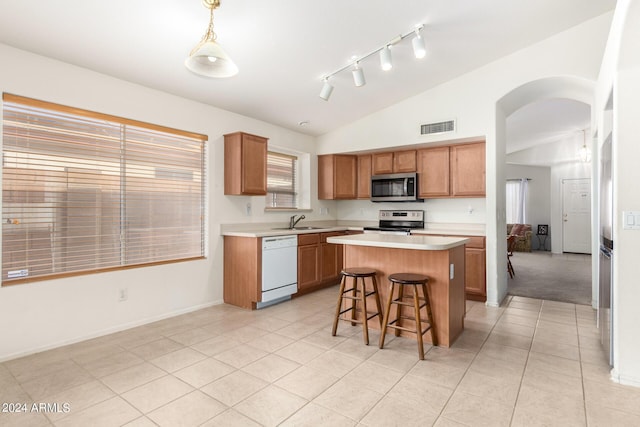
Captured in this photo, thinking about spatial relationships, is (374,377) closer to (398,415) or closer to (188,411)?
(398,415)

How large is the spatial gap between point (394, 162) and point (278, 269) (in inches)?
97.8

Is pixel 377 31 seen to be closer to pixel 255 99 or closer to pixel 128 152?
pixel 255 99

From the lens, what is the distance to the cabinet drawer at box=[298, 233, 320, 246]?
466 cm

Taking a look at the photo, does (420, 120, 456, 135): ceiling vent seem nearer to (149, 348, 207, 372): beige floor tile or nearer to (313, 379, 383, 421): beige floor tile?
(313, 379, 383, 421): beige floor tile

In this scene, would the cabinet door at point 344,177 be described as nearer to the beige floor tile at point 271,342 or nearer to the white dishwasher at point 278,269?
the white dishwasher at point 278,269

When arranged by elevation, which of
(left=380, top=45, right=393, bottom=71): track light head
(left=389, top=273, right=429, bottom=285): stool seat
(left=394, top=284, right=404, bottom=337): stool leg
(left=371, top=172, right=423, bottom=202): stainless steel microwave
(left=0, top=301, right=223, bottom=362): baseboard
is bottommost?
(left=0, top=301, right=223, bottom=362): baseboard

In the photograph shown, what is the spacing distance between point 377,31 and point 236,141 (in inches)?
80.4

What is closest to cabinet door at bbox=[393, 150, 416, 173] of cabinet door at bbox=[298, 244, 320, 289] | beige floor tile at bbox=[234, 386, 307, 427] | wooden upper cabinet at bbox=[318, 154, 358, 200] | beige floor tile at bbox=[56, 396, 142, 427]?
wooden upper cabinet at bbox=[318, 154, 358, 200]

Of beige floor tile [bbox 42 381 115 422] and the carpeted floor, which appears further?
the carpeted floor

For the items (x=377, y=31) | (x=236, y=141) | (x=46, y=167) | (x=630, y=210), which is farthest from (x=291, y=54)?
(x=630, y=210)

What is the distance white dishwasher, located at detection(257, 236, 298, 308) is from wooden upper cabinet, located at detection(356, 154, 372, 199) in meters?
1.68

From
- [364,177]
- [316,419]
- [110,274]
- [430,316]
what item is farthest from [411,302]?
[364,177]

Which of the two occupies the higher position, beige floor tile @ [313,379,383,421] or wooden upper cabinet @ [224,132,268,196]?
wooden upper cabinet @ [224,132,268,196]

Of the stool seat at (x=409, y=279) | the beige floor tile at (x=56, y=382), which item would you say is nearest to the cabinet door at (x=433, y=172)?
the stool seat at (x=409, y=279)
